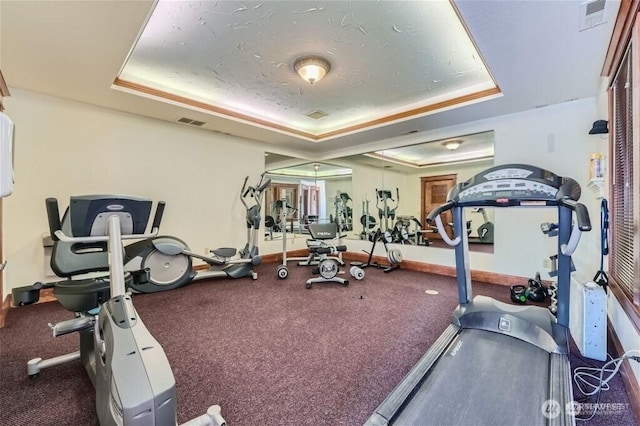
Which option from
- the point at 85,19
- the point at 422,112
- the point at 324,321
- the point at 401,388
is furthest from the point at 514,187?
the point at 85,19

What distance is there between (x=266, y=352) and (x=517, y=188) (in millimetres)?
2303

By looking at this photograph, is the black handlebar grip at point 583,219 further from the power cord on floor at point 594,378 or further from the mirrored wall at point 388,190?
the mirrored wall at point 388,190

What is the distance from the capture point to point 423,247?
512 centimetres

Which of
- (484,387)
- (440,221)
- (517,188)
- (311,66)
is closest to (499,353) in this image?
(484,387)

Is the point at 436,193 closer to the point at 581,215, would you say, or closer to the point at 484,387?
the point at 581,215

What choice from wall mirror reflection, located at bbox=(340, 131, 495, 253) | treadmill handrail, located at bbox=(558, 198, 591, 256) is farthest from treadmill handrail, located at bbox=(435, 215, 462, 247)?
wall mirror reflection, located at bbox=(340, 131, 495, 253)

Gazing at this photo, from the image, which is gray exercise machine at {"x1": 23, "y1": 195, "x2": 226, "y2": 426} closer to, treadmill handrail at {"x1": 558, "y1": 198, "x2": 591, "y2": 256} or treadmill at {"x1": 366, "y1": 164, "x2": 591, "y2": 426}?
treadmill at {"x1": 366, "y1": 164, "x2": 591, "y2": 426}

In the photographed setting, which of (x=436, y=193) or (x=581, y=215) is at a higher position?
(x=436, y=193)

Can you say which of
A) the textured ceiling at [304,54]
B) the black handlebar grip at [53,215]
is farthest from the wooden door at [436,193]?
the black handlebar grip at [53,215]

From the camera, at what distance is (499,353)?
6.41ft

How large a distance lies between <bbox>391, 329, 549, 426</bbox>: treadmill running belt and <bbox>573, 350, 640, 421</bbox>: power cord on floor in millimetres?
226

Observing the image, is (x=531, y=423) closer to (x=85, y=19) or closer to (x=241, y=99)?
(x=85, y=19)

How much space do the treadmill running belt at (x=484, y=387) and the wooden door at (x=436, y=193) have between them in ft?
10.5

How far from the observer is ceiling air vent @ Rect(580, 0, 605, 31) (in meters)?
1.84
